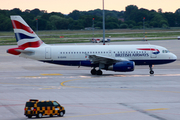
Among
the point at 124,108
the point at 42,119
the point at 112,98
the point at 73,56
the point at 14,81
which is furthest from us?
the point at 73,56

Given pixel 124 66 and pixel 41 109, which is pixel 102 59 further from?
pixel 41 109

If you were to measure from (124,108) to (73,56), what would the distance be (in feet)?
65.2

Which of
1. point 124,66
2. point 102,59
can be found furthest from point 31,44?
point 124,66

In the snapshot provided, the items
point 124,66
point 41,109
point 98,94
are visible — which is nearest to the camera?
point 41,109

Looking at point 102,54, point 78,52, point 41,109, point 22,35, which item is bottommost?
point 41,109

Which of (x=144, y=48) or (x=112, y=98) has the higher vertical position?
(x=144, y=48)

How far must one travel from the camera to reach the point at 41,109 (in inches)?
778

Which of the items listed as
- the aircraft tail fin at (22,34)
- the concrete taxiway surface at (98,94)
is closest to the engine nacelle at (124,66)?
the concrete taxiway surface at (98,94)

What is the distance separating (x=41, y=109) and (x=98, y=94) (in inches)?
359

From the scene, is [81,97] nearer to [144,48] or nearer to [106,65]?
[106,65]

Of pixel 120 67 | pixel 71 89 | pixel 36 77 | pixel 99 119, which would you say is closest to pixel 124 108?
pixel 99 119

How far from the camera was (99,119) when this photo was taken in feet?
64.2

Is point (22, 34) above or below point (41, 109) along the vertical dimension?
above

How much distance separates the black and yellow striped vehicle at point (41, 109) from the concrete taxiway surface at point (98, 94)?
45 centimetres
